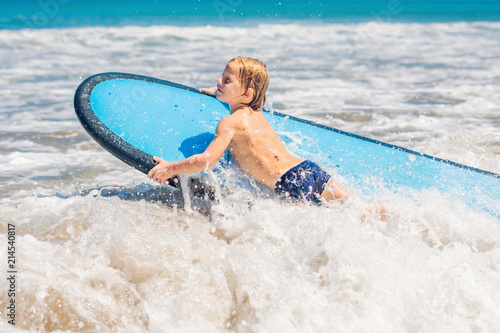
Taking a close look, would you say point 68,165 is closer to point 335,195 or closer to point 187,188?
point 187,188

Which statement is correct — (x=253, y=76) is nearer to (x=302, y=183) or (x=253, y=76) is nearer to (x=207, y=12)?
(x=302, y=183)

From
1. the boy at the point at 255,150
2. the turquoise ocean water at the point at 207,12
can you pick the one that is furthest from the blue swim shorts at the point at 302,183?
the turquoise ocean water at the point at 207,12

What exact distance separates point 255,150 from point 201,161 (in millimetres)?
394

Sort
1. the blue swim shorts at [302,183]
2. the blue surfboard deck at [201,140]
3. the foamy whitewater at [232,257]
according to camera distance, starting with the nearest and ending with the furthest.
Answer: the foamy whitewater at [232,257] < the blue swim shorts at [302,183] < the blue surfboard deck at [201,140]

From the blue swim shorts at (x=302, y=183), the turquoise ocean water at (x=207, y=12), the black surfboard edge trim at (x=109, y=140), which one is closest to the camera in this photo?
the blue swim shorts at (x=302, y=183)

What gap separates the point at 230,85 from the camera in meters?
3.12

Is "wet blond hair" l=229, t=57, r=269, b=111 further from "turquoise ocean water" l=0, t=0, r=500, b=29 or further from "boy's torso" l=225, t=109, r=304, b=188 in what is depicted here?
"turquoise ocean water" l=0, t=0, r=500, b=29

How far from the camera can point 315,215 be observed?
2.96 meters

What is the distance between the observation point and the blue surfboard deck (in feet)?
11.3

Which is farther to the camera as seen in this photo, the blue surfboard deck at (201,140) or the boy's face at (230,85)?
the blue surfboard deck at (201,140)

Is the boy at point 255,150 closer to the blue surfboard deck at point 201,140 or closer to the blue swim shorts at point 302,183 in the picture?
the blue swim shorts at point 302,183

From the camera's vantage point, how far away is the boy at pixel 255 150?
310 centimetres

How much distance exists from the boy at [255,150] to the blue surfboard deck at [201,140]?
36cm

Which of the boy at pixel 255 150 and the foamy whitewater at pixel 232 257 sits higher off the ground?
the boy at pixel 255 150
